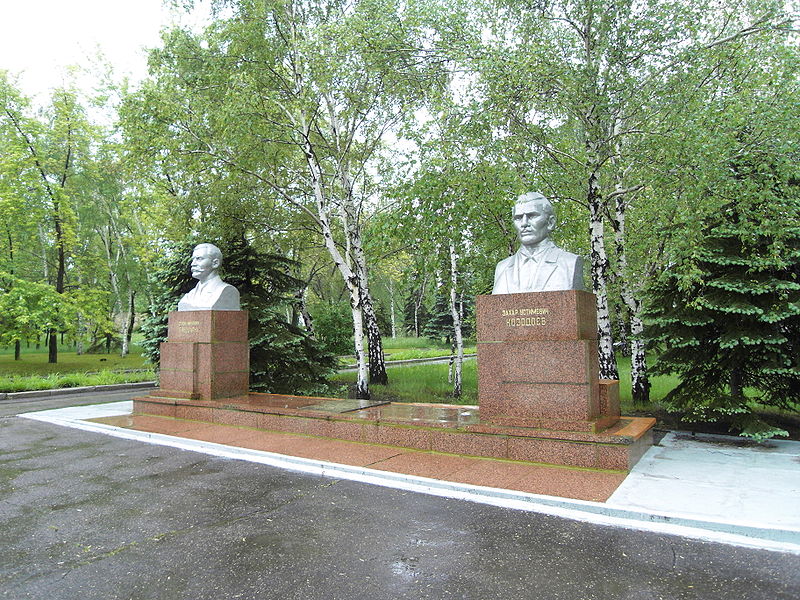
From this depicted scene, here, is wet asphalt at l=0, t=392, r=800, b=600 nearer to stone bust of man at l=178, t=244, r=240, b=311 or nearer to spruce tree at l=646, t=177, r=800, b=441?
spruce tree at l=646, t=177, r=800, b=441

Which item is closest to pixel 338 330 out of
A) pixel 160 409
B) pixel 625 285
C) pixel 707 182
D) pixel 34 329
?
pixel 160 409

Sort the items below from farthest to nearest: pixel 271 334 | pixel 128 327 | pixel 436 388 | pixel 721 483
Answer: pixel 128 327, pixel 436 388, pixel 271 334, pixel 721 483

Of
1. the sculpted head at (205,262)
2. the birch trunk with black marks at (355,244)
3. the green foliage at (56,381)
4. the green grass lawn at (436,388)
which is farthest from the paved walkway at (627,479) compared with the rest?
the green foliage at (56,381)

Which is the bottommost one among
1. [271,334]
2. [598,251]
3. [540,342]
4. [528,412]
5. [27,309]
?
[528,412]

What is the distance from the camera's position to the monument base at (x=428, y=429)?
5.51 meters

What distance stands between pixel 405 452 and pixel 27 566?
381 centimetres

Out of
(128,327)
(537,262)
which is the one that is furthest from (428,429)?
(128,327)

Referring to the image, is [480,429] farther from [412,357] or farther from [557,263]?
[412,357]

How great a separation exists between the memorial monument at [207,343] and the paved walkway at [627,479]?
1.49m

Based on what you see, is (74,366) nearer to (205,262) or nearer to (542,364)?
(205,262)

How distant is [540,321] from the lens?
6.10 m

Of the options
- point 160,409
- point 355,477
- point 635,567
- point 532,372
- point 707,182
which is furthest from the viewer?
point 160,409

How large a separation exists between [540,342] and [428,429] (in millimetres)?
1688

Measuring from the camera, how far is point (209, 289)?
9586 millimetres
